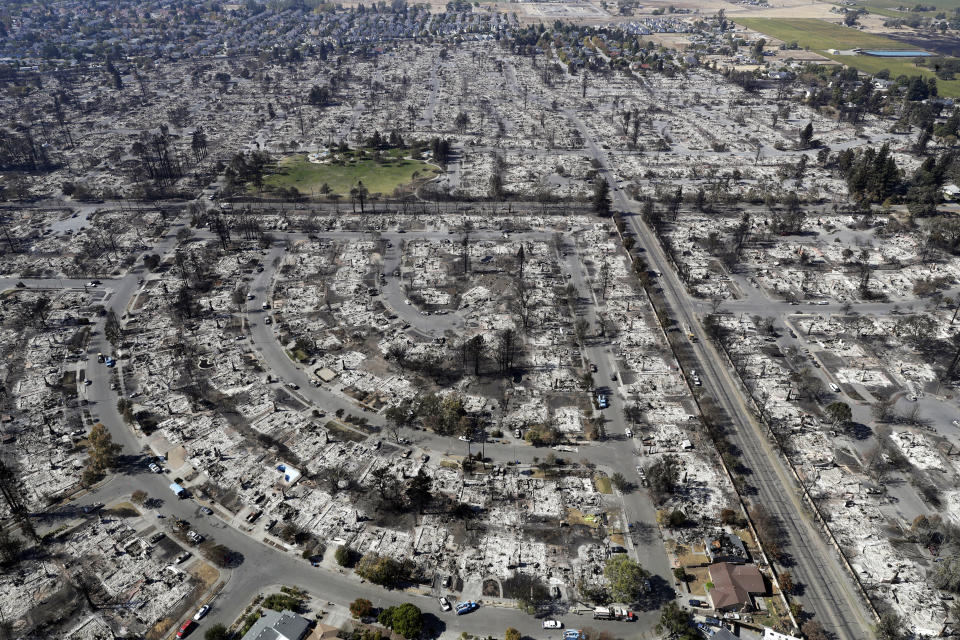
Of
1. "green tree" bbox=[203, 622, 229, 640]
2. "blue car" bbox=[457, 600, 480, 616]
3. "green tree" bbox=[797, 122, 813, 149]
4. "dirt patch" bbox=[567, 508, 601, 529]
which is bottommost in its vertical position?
"blue car" bbox=[457, 600, 480, 616]

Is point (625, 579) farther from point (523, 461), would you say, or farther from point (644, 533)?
point (523, 461)

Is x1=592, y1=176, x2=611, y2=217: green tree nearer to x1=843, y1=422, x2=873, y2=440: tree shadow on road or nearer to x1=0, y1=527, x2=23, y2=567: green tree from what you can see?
x1=843, y1=422, x2=873, y2=440: tree shadow on road

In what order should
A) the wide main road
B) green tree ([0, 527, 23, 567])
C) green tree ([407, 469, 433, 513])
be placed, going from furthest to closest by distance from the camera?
green tree ([407, 469, 433, 513]), green tree ([0, 527, 23, 567]), the wide main road

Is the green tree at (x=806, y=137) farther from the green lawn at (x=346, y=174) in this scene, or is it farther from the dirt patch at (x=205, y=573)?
the dirt patch at (x=205, y=573)

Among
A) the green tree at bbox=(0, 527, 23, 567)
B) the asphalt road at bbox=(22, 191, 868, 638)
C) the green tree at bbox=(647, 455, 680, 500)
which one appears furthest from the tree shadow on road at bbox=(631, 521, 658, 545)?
the green tree at bbox=(0, 527, 23, 567)

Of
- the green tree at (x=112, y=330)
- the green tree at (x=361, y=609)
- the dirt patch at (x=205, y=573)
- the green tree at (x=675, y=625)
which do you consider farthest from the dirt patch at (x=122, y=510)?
the green tree at (x=675, y=625)

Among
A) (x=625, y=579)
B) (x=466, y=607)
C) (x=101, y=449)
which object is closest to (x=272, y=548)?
(x=466, y=607)

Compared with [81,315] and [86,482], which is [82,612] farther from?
[81,315]
